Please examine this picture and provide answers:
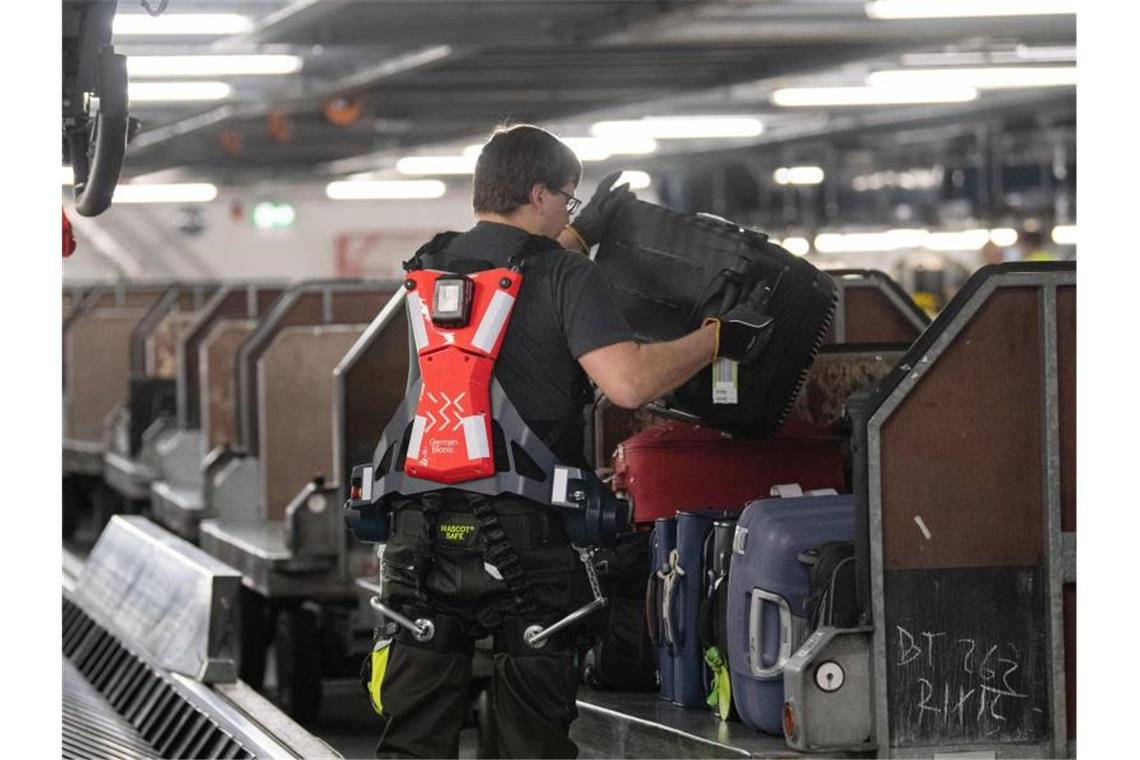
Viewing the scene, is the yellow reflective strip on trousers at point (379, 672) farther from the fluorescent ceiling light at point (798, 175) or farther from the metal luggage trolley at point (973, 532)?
the fluorescent ceiling light at point (798, 175)

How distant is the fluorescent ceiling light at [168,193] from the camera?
30.2m

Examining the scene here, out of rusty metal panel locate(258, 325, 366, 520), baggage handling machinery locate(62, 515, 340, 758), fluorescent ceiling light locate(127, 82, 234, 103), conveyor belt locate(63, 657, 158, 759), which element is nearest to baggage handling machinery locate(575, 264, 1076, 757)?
baggage handling machinery locate(62, 515, 340, 758)

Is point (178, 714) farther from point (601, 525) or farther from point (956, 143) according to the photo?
point (956, 143)

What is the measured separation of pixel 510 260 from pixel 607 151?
2047 cm

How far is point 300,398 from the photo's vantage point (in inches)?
359

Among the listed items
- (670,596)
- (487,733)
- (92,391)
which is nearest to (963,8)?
(92,391)

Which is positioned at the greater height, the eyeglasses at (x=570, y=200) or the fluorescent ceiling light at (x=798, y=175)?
the fluorescent ceiling light at (x=798, y=175)

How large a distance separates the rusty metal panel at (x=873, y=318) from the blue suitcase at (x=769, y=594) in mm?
1686

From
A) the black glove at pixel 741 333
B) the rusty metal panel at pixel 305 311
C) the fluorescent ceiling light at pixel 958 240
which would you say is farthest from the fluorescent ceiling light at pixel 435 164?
the black glove at pixel 741 333

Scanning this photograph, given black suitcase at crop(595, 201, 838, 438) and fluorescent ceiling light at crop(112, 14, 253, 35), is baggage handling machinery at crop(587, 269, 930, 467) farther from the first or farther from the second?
fluorescent ceiling light at crop(112, 14, 253, 35)

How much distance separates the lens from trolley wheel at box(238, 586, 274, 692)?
8.37 m

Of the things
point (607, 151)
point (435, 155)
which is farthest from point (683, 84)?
point (435, 155)

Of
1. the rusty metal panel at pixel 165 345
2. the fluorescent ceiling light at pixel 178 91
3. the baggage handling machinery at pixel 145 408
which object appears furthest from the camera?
the fluorescent ceiling light at pixel 178 91
